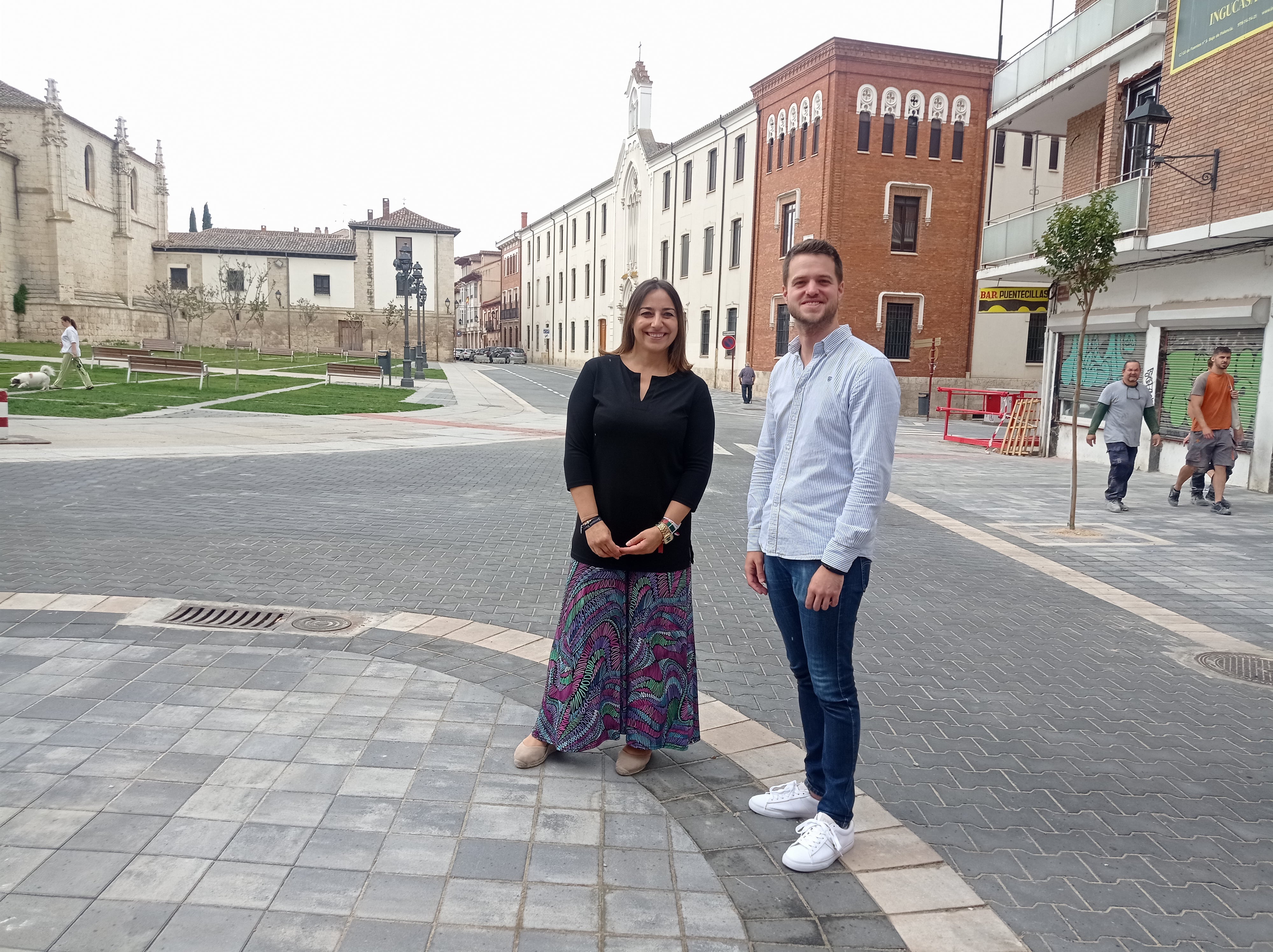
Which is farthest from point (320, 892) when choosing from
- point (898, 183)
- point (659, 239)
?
point (659, 239)

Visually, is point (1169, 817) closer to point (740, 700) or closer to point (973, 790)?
point (973, 790)

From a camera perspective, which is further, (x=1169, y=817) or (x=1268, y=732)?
(x=1268, y=732)

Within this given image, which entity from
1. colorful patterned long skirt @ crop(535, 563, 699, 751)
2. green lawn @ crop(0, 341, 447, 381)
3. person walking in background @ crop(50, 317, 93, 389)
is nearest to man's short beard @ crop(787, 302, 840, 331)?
colorful patterned long skirt @ crop(535, 563, 699, 751)

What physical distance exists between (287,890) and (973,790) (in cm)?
255

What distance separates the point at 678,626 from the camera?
3.63m

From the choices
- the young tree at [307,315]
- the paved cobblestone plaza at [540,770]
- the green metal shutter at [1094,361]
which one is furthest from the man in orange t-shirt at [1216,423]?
the young tree at [307,315]

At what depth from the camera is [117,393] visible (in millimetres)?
22438

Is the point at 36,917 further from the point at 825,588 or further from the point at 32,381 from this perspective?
the point at 32,381

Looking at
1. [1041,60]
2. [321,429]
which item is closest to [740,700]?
Result: [321,429]

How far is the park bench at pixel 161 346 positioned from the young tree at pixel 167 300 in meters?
17.2

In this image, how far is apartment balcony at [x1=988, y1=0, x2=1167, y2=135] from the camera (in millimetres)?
15102

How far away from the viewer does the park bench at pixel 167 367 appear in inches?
1032

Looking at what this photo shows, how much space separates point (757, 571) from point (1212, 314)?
13567 millimetres

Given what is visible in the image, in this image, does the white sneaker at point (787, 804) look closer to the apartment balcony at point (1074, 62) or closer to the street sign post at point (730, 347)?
the apartment balcony at point (1074, 62)
